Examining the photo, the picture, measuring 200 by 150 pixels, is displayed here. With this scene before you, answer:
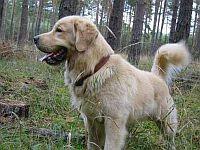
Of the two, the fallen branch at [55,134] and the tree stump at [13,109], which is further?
the tree stump at [13,109]

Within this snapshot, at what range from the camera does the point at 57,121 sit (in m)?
4.98

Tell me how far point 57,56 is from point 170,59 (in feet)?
5.28

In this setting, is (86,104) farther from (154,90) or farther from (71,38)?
(154,90)

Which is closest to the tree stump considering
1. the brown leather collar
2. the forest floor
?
the forest floor

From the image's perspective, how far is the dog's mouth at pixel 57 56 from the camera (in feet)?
12.9

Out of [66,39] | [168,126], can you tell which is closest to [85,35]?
[66,39]

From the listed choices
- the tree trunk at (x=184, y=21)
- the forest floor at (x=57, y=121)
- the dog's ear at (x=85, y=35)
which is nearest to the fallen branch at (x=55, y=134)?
the forest floor at (x=57, y=121)

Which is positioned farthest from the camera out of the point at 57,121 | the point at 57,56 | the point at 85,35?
the point at 57,121

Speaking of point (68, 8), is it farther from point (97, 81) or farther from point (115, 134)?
point (115, 134)

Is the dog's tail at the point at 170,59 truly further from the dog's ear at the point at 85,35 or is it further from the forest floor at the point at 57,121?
the dog's ear at the point at 85,35

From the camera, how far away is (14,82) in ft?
21.9

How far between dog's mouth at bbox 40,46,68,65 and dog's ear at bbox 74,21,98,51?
201mm

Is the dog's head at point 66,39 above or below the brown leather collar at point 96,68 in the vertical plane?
above

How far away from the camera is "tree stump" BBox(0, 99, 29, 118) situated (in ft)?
15.0
